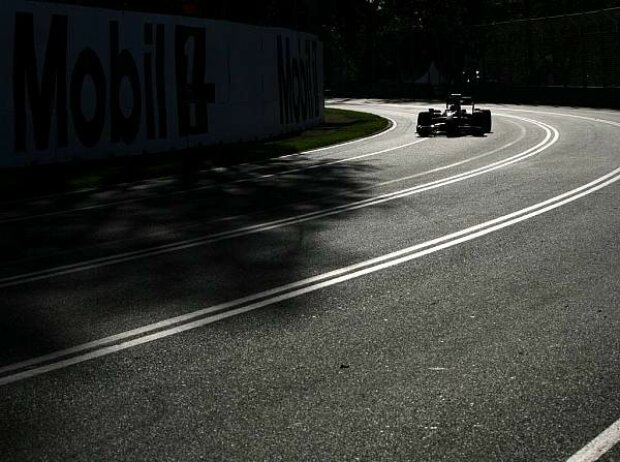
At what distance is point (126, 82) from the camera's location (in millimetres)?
21844

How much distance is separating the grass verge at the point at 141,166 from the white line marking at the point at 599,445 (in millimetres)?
12262

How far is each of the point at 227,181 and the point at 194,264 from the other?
26.3 ft

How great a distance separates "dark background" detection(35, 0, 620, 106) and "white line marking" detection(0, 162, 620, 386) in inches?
541

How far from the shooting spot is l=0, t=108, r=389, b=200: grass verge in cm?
1705

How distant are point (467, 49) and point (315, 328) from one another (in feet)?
177

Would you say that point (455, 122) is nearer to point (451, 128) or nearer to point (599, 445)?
point (451, 128)

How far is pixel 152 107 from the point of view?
74.5ft

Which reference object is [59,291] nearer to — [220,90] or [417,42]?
[220,90]

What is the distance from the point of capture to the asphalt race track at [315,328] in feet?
16.5

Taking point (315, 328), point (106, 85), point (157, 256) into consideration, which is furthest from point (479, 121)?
Answer: point (315, 328)

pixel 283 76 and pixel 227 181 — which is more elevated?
pixel 283 76

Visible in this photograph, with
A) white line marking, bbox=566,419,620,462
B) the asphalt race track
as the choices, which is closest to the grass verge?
the asphalt race track

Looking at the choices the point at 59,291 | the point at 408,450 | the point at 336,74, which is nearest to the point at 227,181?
the point at 59,291

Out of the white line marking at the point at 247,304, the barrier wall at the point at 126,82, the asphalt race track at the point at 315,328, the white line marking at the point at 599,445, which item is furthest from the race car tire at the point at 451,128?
the white line marking at the point at 599,445
